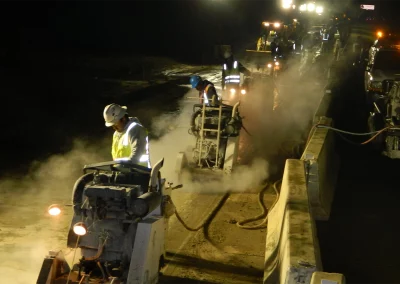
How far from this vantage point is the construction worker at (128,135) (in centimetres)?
669

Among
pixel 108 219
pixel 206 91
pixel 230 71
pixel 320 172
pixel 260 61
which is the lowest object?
pixel 108 219

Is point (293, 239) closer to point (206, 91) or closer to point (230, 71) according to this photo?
point (206, 91)

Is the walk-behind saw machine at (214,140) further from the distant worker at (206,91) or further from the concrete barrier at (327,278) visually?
the concrete barrier at (327,278)

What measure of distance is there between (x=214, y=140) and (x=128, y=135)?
4867 mm

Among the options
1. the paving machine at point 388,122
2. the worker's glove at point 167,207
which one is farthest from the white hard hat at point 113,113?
the paving machine at point 388,122

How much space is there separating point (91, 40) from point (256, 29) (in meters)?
24.6

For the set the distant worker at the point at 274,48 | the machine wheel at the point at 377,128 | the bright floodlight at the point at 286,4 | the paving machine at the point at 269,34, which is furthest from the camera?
the bright floodlight at the point at 286,4

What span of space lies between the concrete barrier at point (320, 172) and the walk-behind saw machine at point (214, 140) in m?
1.75

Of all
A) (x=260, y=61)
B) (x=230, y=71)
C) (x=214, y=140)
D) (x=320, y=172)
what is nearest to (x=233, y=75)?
(x=230, y=71)

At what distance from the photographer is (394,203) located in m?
10.3

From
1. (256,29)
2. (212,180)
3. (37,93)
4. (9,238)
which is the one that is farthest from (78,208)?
(256,29)

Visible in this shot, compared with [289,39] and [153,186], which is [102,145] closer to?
[153,186]

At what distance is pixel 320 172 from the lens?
9672 millimetres

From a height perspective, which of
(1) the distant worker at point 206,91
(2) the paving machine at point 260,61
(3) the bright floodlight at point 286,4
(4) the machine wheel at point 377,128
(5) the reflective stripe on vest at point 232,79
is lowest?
(1) the distant worker at point 206,91
